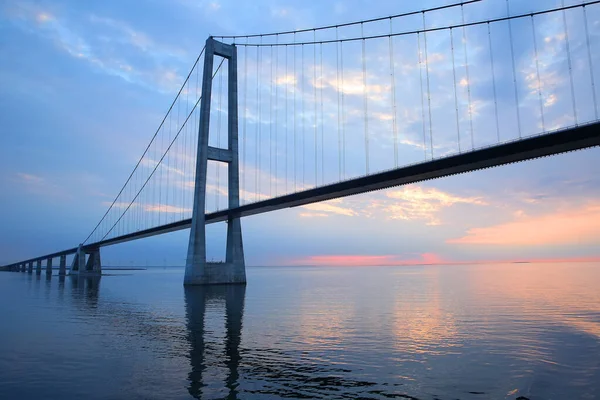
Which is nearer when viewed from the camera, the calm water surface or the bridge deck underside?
the calm water surface

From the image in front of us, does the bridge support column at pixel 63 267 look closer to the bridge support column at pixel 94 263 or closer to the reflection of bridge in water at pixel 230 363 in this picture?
the bridge support column at pixel 94 263

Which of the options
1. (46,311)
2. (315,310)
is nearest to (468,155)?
(315,310)

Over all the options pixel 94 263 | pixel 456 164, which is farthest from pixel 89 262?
pixel 456 164

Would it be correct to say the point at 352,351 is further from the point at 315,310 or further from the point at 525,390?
the point at 315,310

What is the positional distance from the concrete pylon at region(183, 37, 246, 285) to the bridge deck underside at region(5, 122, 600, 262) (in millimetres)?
4952

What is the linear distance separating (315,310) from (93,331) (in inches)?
523

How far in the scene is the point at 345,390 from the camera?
30.4ft

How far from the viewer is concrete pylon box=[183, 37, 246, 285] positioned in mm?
51031

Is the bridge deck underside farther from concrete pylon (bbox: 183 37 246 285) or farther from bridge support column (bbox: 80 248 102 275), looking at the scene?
bridge support column (bbox: 80 248 102 275)

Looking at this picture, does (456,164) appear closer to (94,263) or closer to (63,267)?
(94,263)

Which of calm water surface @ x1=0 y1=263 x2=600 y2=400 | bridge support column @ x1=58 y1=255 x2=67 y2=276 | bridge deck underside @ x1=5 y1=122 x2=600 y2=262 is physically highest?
bridge deck underside @ x1=5 y1=122 x2=600 y2=262

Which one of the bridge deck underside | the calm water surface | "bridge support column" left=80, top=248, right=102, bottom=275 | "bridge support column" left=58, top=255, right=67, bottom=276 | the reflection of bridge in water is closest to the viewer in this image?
the reflection of bridge in water

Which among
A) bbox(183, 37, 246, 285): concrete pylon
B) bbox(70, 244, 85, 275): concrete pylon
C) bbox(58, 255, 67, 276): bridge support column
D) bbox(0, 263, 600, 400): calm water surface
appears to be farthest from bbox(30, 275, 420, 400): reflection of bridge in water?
bbox(58, 255, 67, 276): bridge support column

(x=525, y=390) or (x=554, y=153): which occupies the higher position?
(x=554, y=153)
